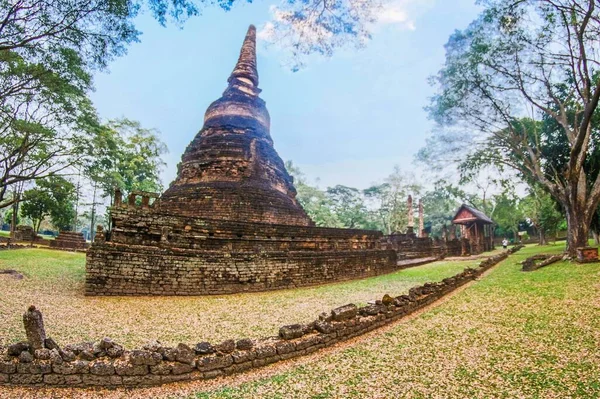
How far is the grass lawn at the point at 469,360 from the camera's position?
3.54 m

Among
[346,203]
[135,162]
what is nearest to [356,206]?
[346,203]

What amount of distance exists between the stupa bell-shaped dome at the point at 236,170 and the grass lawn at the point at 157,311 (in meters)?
4.95

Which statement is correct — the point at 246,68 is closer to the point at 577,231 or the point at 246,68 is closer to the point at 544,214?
the point at 577,231

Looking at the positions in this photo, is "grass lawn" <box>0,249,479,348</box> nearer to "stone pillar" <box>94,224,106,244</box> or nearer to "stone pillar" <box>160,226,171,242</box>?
"stone pillar" <box>94,224,106,244</box>

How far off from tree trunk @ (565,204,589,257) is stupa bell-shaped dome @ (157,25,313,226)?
1041 centimetres

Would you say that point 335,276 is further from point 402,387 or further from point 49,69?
point 49,69

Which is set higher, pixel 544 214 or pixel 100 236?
pixel 544 214

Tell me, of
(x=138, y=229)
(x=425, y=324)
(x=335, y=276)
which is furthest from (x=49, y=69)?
(x=425, y=324)

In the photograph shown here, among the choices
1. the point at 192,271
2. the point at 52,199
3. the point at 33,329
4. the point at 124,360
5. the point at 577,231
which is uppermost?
the point at 52,199

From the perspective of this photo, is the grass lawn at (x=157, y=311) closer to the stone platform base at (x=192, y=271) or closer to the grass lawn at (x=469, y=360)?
the stone platform base at (x=192, y=271)

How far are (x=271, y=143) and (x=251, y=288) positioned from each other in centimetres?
1087

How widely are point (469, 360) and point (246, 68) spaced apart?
20881 millimetres

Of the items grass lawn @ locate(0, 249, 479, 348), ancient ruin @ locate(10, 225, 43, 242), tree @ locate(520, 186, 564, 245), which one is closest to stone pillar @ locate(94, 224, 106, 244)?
grass lawn @ locate(0, 249, 479, 348)

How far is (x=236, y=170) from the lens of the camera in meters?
15.8
